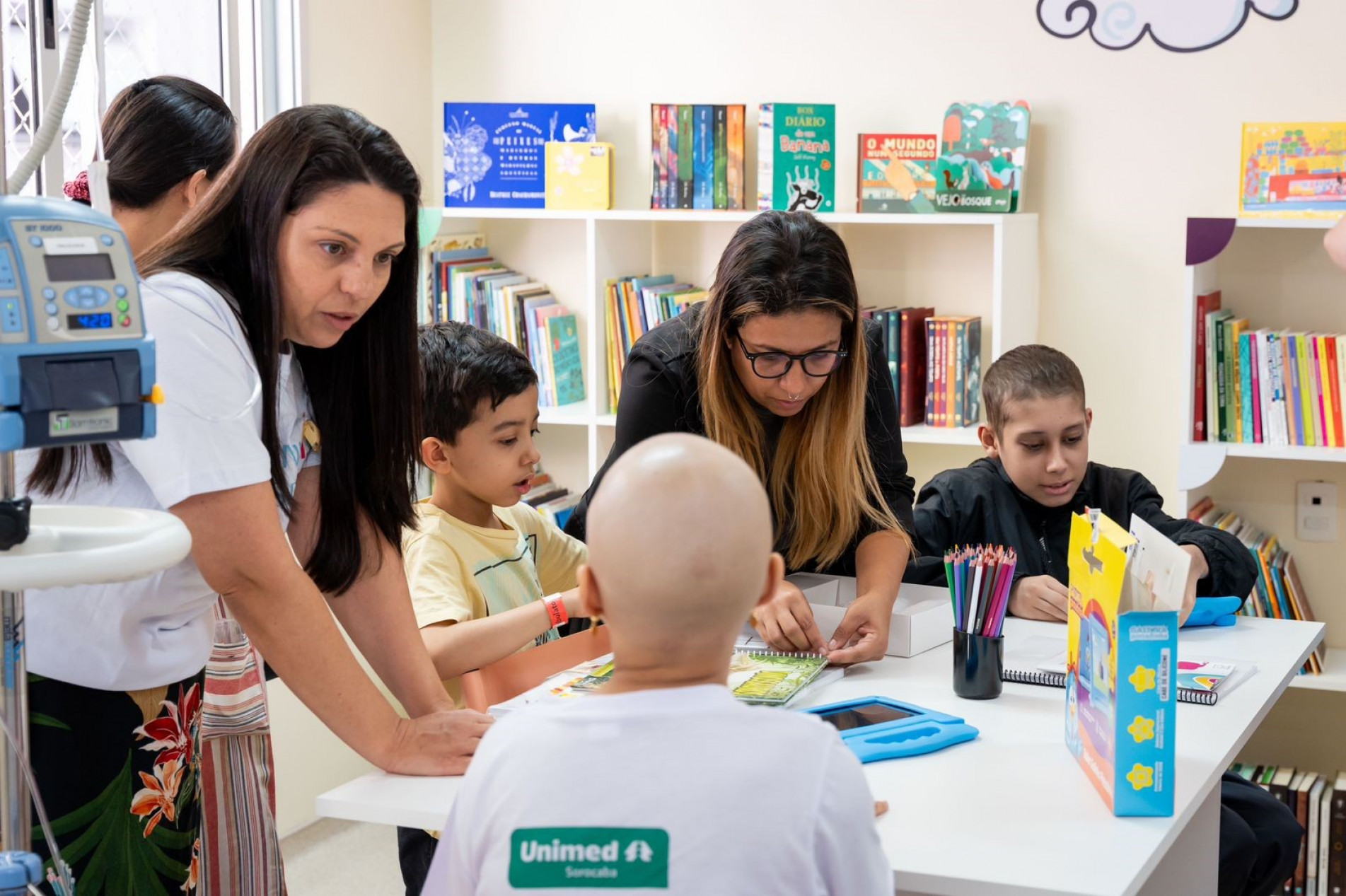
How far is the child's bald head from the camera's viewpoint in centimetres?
104

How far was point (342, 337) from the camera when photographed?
5.40 feet

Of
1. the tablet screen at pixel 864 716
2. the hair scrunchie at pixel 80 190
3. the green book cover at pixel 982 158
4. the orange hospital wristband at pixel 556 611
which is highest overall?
the green book cover at pixel 982 158

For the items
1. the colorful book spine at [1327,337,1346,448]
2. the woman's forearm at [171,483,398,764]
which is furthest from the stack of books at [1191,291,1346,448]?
the woman's forearm at [171,483,398,764]

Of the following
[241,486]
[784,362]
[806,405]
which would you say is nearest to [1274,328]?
[806,405]

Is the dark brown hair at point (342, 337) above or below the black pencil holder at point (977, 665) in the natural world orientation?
above

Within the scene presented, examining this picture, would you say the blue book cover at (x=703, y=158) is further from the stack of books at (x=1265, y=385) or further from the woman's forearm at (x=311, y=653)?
the woman's forearm at (x=311, y=653)

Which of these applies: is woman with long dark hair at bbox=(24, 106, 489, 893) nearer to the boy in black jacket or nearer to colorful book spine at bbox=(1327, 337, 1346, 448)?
the boy in black jacket

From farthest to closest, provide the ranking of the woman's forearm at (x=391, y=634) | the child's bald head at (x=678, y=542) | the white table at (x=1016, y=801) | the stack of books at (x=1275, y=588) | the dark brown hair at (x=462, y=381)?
the stack of books at (x=1275, y=588), the dark brown hair at (x=462, y=381), the woman's forearm at (x=391, y=634), the white table at (x=1016, y=801), the child's bald head at (x=678, y=542)

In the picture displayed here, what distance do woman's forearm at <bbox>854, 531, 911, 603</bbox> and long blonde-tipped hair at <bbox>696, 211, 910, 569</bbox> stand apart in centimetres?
3

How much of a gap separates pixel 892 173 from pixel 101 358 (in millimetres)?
2701

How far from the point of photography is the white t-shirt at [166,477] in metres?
1.33

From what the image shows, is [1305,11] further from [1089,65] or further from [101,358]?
[101,358]

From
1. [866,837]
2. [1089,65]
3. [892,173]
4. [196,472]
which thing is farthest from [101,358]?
[1089,65]

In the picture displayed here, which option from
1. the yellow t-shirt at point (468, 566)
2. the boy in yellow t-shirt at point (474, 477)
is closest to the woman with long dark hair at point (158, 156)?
the boy in yellow t-shirt at point (474, 477)
